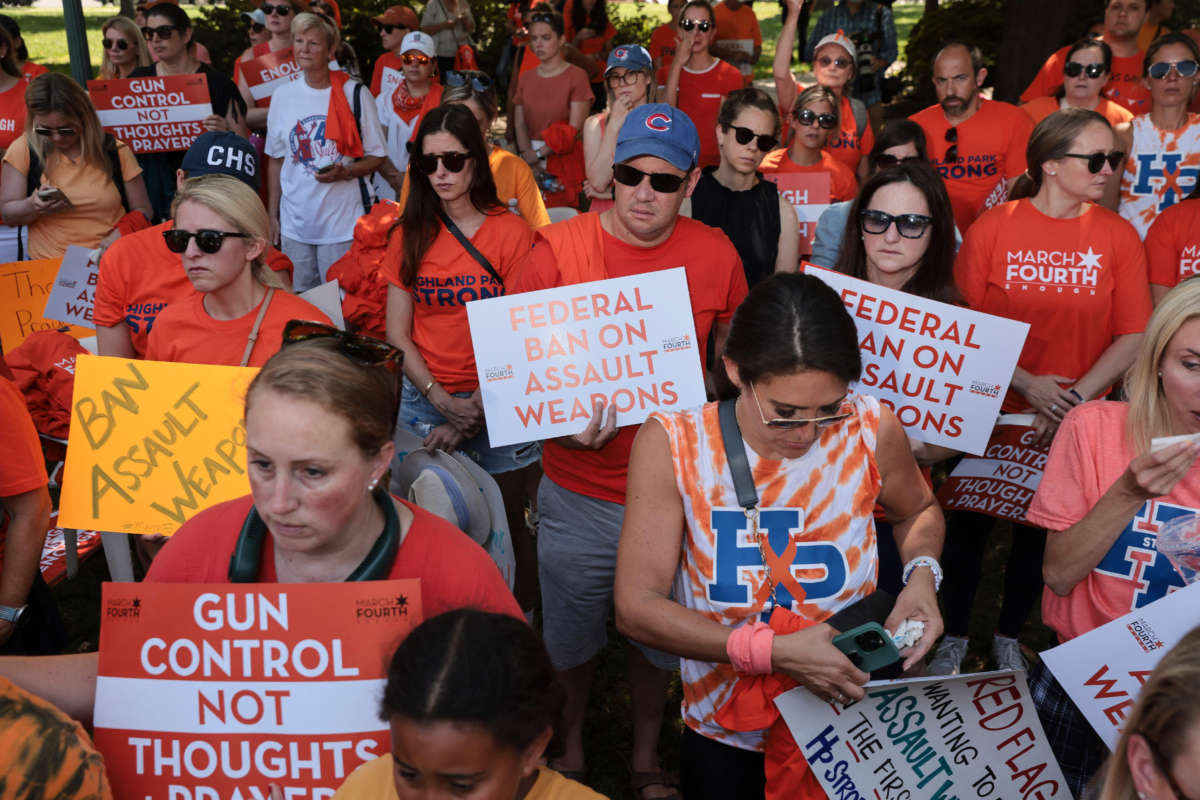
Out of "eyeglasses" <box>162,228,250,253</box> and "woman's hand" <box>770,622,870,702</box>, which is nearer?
"woman's hand" <box>770,622,870,702</box>

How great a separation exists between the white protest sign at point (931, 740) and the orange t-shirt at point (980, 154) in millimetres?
3833

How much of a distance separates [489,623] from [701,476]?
30.1 inches

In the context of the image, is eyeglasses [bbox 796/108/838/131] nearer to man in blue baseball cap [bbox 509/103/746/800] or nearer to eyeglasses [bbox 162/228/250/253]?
man in blue baseball cap [bbox 509/103/746/800]

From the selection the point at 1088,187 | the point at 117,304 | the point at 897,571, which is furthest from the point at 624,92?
the point at 897,571

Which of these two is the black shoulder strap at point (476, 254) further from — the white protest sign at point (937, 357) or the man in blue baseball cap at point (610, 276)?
the white protest sign at point (937, 357)

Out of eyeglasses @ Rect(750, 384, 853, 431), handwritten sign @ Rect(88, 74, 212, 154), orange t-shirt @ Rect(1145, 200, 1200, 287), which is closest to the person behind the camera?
eyeglasses @ Rect(750, 384, 853, 431)

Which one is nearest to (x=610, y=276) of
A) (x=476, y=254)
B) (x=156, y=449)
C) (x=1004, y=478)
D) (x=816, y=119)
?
(x=476, y=254)

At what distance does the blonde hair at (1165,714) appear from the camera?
179 cm

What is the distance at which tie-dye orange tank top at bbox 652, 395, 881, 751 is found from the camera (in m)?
2.50

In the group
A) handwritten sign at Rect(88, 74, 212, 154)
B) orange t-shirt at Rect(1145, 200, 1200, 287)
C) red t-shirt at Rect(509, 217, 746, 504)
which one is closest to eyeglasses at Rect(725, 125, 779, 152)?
red t-shirt at Rect(509, 217, 746, 504)

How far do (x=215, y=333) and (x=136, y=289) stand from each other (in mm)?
727

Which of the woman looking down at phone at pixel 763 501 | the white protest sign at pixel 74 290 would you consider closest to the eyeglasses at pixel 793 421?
the woman looking down at phone at pixel 763 501

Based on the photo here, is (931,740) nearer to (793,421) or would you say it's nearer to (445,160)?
(793,421)

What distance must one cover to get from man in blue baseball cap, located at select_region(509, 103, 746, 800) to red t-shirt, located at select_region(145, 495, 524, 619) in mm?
1155
